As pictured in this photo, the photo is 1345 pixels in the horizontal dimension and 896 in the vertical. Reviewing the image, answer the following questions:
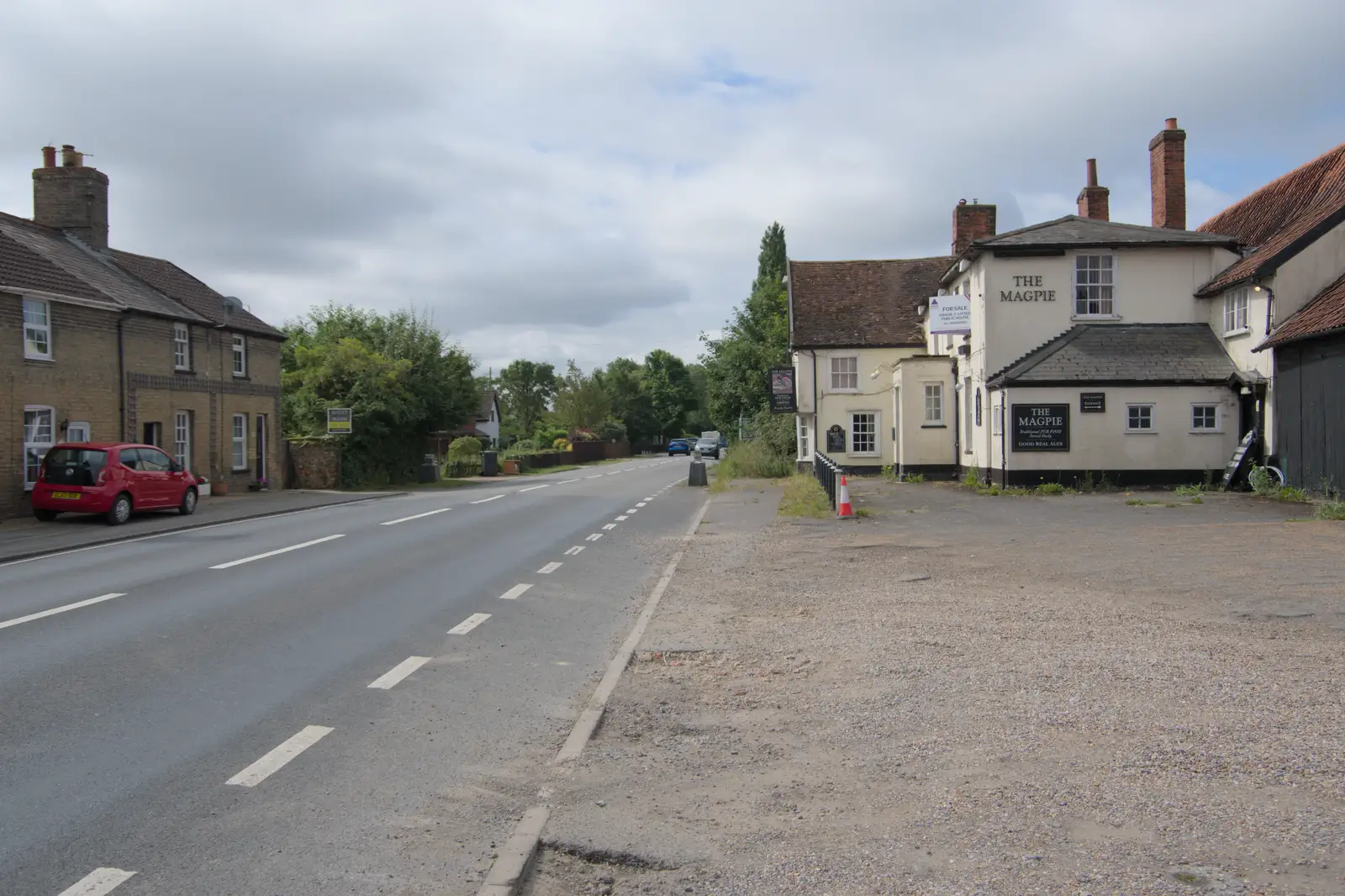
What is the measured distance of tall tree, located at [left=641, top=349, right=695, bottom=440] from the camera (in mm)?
117750

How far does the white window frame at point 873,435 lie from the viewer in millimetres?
35969

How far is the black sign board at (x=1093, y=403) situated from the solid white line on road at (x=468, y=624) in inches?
749

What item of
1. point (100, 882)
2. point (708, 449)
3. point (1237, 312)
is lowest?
point (100, 882)

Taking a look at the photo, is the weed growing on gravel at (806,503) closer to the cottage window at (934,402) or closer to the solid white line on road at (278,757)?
the cottage window at (934,402)

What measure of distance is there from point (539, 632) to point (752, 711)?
126 inches

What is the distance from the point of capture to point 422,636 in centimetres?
868

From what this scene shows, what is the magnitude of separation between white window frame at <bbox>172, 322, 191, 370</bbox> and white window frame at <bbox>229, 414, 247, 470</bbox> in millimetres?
2715

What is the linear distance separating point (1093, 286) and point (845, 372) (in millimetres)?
11231

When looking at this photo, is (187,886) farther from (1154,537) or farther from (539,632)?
(1154,537)

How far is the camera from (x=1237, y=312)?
24.2 metres

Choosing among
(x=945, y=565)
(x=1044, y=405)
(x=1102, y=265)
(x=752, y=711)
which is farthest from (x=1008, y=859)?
(x=1102, y=265)

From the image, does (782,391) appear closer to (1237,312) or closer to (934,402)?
(934,402)

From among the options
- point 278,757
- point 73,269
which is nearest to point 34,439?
point 73,269

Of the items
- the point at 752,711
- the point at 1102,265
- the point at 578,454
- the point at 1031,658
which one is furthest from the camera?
the point at 578,454
